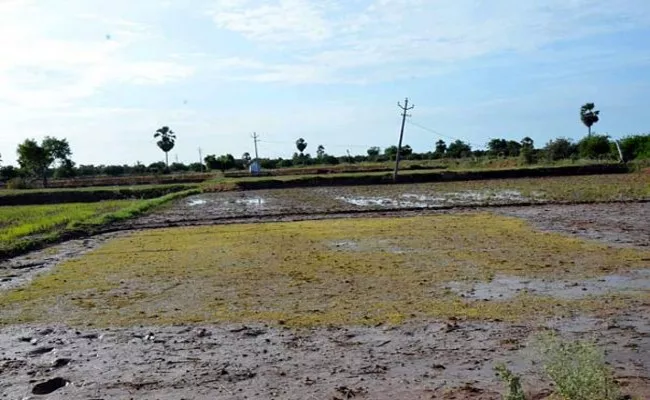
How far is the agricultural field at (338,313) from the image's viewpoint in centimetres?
465

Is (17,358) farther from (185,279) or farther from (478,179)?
(478,179)

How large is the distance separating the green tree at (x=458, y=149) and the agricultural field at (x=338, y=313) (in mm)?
46622

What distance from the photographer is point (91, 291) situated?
28.5ft

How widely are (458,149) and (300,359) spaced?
59.9 metres

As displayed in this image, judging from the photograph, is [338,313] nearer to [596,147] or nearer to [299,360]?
[299,360]

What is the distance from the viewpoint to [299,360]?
205 inches

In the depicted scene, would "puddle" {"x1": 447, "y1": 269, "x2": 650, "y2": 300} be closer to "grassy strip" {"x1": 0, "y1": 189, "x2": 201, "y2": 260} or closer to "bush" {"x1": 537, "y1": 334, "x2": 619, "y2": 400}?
"bush" {"x1": 537, "y1": 334, "x2": 619, "y2": 400}

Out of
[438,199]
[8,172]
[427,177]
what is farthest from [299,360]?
[8,172]

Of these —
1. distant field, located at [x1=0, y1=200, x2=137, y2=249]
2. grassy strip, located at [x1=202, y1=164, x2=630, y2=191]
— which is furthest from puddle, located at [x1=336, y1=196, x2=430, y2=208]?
grassy strip, located at [x1=202, y1=164, x2=630, y2=191]

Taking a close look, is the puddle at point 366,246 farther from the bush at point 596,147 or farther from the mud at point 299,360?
the bush at point 596,147

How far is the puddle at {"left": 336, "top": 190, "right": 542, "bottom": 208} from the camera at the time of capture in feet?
72.3

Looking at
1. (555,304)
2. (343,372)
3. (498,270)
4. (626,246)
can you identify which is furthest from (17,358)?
(626,246)

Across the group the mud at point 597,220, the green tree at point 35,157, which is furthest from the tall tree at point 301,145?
the mud at point 597,220

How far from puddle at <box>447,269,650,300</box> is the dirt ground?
85 cm
